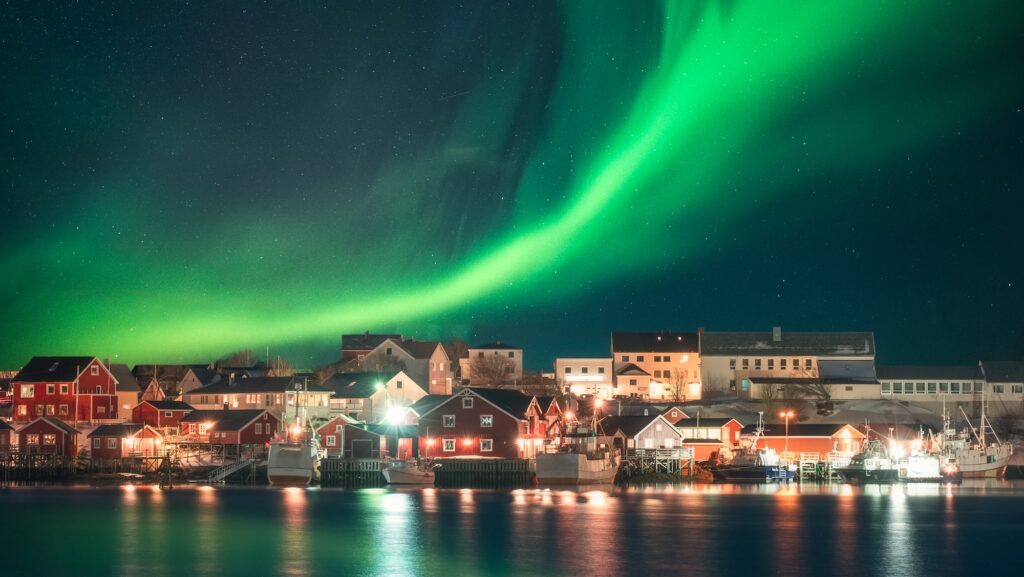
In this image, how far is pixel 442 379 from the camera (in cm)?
13688

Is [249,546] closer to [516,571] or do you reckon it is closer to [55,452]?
[516,571]

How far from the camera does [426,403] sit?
107938 mm

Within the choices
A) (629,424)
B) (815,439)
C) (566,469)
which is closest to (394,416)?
(629,424)

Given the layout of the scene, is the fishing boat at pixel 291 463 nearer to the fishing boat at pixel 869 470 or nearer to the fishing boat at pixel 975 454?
the fishing boat at pixel 869 470

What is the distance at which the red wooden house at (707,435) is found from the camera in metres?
107

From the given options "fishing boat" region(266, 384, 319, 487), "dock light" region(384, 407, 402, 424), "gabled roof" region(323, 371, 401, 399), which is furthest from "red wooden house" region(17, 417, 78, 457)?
"dock light" region(384, 407, 402, 424)

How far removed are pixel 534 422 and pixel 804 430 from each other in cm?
2694

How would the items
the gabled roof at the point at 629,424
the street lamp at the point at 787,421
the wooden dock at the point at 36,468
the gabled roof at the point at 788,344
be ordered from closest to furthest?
the gabled roof at the point at 629,424 → the wooden dock at the point at 36,468 → the street lamp at the point at 787,421 → the gabled roof at the point at 788,344

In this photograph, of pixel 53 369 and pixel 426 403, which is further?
pixel 53 369

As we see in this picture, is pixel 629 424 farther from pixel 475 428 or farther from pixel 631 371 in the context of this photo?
pixel 631 371

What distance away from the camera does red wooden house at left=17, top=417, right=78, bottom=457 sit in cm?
10850

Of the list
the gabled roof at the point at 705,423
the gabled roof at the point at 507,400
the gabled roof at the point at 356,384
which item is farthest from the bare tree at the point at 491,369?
the gabled roof at the point at 507,400

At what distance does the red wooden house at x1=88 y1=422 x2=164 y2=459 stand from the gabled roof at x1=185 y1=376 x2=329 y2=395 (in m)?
11.0

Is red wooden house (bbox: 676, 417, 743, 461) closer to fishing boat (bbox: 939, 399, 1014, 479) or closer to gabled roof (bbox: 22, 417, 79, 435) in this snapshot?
fishing boat (bbox: 939, 399, 1014, 479)
